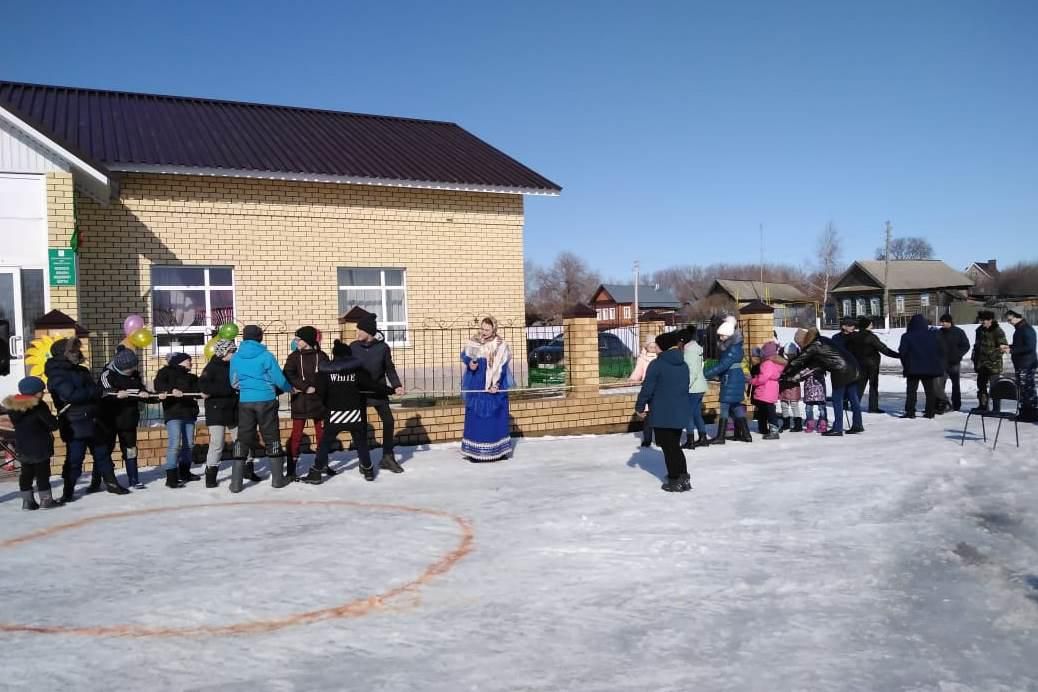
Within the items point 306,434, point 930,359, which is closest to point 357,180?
point 306,434

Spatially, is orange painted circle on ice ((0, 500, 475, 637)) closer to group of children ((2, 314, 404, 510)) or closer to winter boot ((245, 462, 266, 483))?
group of children ((2, 314, 404, 510))

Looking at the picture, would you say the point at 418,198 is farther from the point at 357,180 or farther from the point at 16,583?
the point at 16,583

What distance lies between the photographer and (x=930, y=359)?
12.3m

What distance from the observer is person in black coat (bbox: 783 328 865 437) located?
10414 millimetres

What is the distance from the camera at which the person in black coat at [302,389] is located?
8.23m

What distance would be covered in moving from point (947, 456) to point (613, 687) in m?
7.25

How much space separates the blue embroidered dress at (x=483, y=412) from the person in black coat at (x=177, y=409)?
2.93 metres

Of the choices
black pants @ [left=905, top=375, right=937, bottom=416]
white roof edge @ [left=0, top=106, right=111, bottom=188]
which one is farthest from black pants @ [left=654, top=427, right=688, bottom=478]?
white roof edge @ [left=0, top=106, right=111, bottom=188]

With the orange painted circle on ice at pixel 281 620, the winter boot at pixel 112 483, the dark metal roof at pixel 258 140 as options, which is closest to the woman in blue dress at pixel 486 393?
the orange painted circle on ice at pixel 281 620

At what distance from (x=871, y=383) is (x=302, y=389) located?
9894 millimetres

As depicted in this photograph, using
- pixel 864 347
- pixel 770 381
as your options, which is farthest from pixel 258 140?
pixel 864 347

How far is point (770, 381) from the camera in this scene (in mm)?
10758

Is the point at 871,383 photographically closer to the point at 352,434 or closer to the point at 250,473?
the point at 352,434

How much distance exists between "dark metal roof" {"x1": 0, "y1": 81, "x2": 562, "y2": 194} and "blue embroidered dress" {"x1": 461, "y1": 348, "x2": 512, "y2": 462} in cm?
738
